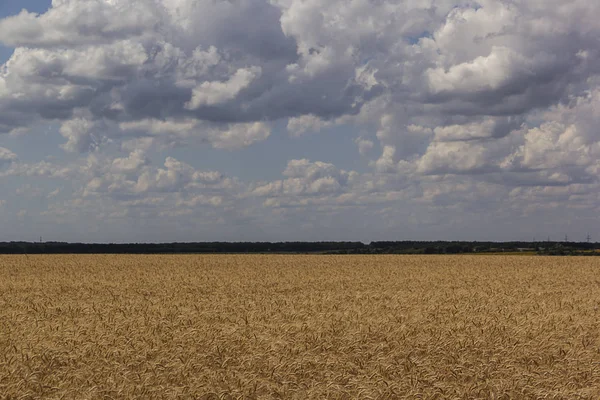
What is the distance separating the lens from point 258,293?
76.9ft

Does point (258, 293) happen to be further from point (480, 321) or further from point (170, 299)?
point (480, 321)

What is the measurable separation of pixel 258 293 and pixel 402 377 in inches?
557

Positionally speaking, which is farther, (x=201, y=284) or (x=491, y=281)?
(x=491, y=281)

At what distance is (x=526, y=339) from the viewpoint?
12781mm

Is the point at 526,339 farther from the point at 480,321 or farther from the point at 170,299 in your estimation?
the point at 170,299

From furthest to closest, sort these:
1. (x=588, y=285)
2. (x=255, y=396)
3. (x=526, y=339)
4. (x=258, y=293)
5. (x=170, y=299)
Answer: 1. (x=588, y=285)
2. (x=258, y=293)
3. (x=170, y=299)
4. (x=526, y=339)
5. (x=255, y=396)

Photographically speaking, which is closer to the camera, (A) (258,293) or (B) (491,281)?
(A) (258,293)

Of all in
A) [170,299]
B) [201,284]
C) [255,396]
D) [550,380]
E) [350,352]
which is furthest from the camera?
[201,284]

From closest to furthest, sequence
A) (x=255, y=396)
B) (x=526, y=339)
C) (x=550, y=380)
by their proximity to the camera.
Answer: (x=255, y=396) → (x=550, y=380) → (x=526, y=339)

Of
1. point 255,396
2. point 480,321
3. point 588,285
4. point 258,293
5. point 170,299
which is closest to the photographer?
point 255,396

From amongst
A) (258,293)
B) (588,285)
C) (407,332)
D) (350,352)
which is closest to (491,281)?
(588,285)

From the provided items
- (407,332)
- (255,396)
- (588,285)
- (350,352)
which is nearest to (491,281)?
(588,285)

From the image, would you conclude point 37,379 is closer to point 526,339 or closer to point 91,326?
point 91,326

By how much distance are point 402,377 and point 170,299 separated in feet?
39.9
